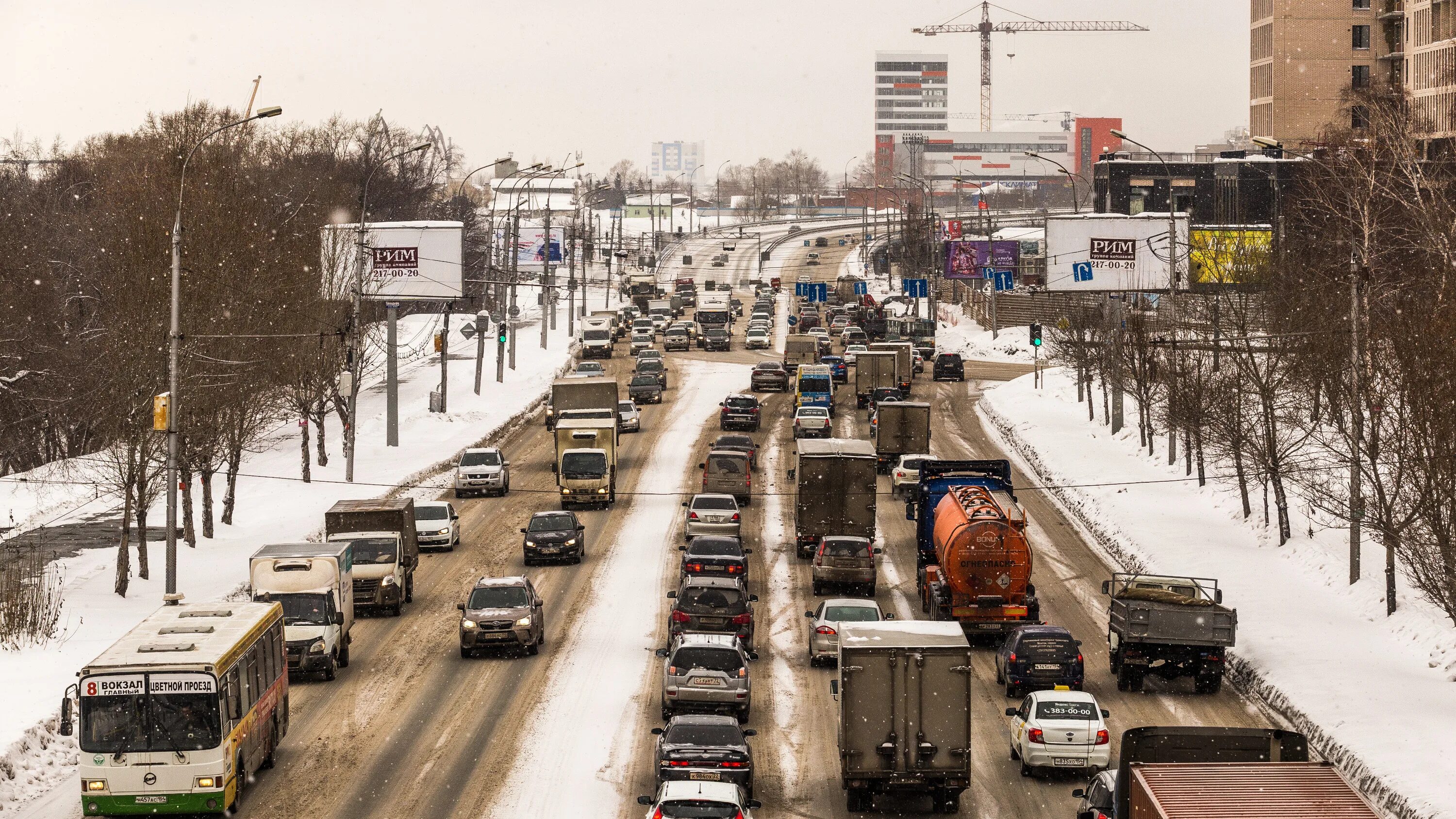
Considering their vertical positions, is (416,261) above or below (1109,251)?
below

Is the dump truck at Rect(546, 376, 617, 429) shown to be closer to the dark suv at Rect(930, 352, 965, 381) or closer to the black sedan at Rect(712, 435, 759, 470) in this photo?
the black sedan at Rect(712, 435, 759, 470)

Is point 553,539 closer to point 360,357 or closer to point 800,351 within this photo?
point 360,357

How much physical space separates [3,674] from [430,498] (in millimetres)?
25004

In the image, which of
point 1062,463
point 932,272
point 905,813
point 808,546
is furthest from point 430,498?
point 932,272

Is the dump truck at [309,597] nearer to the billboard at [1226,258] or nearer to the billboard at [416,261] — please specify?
the billboard at [1226,258]

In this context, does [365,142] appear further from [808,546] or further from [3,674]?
[3,674]

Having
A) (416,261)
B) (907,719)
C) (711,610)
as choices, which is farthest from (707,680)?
(416,261)

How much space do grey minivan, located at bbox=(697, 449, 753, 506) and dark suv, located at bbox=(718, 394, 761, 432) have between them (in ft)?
47.1

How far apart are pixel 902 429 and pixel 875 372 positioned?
16652mm

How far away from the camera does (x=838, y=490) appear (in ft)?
135

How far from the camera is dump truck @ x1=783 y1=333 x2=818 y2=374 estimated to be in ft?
269

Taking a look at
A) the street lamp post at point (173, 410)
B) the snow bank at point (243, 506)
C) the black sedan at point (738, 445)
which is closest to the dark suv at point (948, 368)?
the snow bank at point (243, 506)

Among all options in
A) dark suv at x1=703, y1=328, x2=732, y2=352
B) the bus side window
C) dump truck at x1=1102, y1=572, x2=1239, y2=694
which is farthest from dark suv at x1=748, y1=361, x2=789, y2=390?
the bus side window

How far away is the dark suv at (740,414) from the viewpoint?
6350 centimetres
